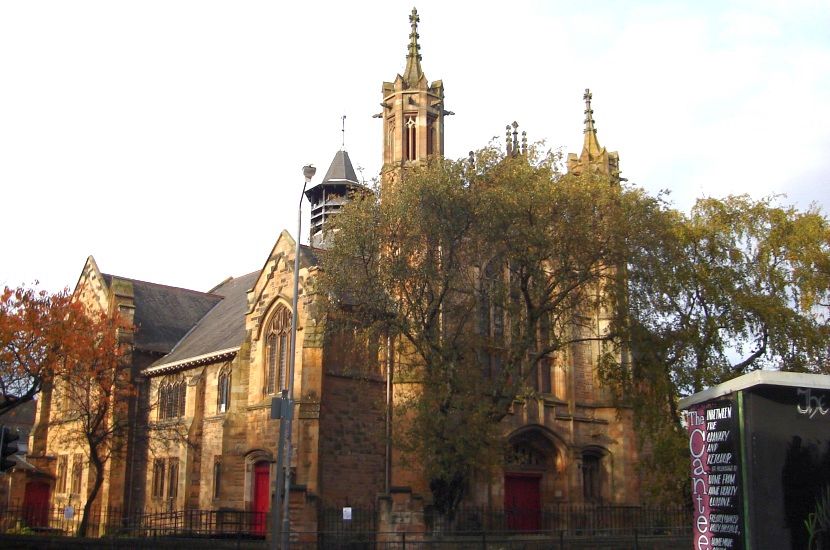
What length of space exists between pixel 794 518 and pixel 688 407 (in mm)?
2101

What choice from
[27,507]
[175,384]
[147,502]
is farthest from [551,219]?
[27,507]

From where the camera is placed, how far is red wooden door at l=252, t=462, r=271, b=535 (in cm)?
3188

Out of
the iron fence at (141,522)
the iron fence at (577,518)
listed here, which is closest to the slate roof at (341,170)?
the iron fence at (141,522)

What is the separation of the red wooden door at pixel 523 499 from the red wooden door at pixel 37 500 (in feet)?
69.3

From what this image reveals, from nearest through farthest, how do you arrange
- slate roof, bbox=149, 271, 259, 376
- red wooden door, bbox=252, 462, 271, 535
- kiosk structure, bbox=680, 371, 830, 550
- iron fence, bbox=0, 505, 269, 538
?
kiosk structure, bbox=680, 371, 830, 550
iron fence, bbox=0, 505, 269, 538
red wooden door, bbox=252, 462, 271, 535
slate roof, bbox=149, 271, 259, 376

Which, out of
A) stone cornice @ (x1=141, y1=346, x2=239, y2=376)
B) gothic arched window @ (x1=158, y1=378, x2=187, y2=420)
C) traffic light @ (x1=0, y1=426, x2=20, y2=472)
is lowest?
traffic light @ (x1=0, y1=426, x2=20, y2=472)

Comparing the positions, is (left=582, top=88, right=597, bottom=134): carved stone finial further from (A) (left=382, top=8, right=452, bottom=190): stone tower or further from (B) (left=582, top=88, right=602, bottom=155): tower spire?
(A) (left=382, top=8, right=452, bottom=190): stone tower

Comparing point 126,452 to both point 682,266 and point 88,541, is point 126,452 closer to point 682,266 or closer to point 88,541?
point 88,541

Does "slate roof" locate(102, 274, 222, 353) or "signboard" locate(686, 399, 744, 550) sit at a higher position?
"slate roof" locate(102, 274, 222, 353)

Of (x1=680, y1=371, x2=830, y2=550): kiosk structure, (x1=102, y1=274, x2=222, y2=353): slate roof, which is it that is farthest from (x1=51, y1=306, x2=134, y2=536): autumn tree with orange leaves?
(x1=680, y1=371, x2=830, y2=550): kiosk structure

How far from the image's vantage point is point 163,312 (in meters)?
44.5

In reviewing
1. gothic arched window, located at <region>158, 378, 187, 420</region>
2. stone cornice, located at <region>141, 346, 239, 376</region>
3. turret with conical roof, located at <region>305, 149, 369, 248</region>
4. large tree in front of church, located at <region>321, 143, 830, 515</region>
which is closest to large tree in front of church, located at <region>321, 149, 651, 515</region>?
large tree in front of church, located at <region>321, 143, 830, 515</region>

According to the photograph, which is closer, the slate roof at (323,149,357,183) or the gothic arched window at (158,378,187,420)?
the gothic arched window at (158,378,187,420)

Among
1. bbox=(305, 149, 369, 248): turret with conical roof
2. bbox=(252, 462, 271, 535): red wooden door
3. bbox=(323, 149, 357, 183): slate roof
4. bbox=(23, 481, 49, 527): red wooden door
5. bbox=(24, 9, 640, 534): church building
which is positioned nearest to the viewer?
bbox=(24, 9, 640, 534): church building
